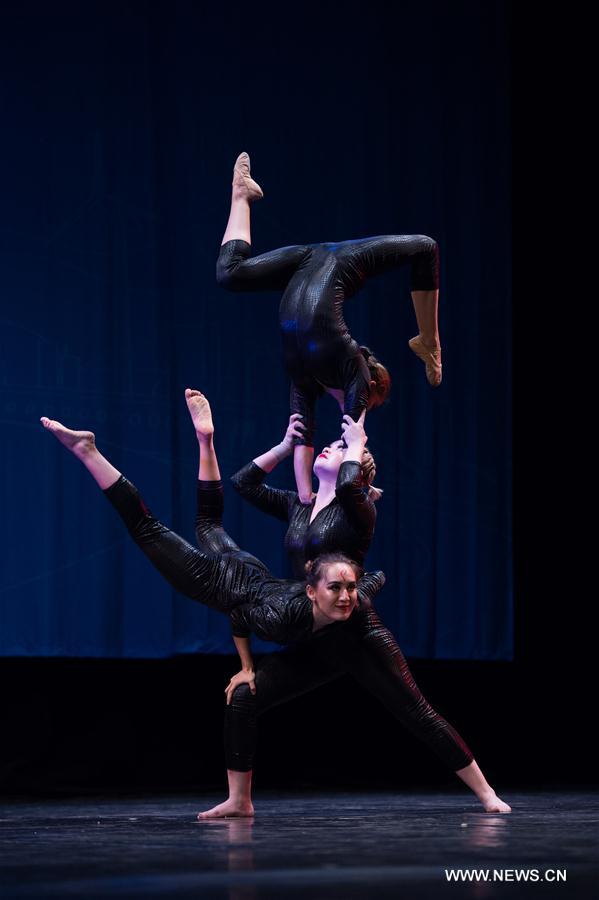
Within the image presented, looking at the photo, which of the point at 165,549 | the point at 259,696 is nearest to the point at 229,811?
the point at 259,696

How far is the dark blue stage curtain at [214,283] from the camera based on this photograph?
603 centimetres

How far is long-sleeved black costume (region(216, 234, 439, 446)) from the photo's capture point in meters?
4.56

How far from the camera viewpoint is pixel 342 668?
471cm

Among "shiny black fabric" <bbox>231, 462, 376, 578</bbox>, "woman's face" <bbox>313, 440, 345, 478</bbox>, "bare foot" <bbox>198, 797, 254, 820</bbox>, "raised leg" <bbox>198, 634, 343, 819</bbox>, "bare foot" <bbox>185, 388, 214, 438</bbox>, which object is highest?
"bare foot" <bbox>185, 388, 214, 438</bbox>

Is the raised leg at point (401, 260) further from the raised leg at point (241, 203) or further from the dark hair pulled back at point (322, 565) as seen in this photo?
the dark hair pulled back at point (322, 565)

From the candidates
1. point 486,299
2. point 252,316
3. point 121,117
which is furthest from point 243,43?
point 486,299

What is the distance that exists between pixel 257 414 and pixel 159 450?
52cm

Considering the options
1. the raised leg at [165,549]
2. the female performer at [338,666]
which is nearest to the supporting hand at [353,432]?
the female performer at [338,666]

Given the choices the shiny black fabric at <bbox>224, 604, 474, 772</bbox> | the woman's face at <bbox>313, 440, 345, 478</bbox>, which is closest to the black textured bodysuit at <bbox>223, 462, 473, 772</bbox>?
the shiny black fabric at <bbox>224, 604, 474, 772</bbox>

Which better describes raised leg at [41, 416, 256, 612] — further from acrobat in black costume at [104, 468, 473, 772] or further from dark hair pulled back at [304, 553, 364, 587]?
dark hair pulled back at [304, 553, 364, 587]

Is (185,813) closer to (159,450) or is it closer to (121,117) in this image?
(159,450)

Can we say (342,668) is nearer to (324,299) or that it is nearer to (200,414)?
(200,414)

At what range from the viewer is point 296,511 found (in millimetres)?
4938

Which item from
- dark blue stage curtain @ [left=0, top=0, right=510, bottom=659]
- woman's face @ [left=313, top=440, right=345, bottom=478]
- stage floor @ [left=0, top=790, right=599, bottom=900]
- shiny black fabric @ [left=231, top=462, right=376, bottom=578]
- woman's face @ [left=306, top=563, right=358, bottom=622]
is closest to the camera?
stage floor @ [left=0, top=790, right=599, bottom=900]
